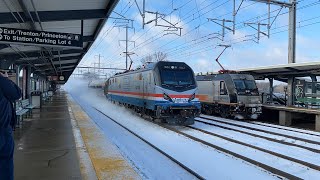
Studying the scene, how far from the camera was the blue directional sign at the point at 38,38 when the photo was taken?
10312 mm

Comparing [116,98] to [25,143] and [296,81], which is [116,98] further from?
[25,143]

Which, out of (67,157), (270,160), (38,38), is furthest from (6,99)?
(38,38)

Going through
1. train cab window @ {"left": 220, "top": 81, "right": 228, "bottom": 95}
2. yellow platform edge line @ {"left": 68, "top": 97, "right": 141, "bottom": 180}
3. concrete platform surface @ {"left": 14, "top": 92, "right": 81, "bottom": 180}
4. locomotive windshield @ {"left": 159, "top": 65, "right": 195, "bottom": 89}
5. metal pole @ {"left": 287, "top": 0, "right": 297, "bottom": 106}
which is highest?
metal pole @ {"left": 287, "top": 0, "right": 297, "bottom": 106}

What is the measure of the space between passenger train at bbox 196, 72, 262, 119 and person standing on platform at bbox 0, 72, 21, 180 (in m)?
17.0

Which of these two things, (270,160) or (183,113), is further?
(183,113)

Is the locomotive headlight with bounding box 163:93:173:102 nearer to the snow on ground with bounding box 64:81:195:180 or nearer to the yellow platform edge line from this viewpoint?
the snow on ground with bounding box 64:81:195:180

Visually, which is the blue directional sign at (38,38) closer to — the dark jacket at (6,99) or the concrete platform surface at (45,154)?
the concrete platform surface at (45,154)

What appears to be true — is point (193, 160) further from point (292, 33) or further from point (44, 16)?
point (292, 33)

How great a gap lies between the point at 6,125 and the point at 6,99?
27 cm

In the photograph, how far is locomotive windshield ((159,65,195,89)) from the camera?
53.8ft

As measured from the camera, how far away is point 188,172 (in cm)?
782

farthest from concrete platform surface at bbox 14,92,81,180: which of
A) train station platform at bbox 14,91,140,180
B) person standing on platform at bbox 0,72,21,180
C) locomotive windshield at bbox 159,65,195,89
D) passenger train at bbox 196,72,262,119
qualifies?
passenger train at bbox 196,72,262,119

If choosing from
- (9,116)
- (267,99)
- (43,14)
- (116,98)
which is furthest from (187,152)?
(267,99)

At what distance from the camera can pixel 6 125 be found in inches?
155
